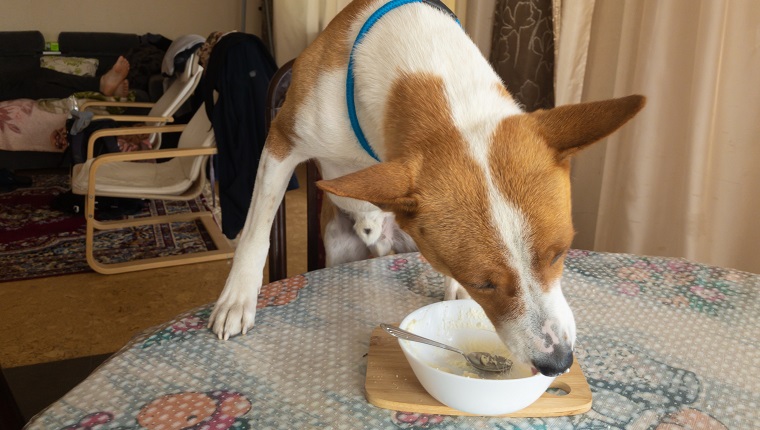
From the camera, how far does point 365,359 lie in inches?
34.9

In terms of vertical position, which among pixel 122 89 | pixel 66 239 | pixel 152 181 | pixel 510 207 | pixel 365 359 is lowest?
pixel 66 239

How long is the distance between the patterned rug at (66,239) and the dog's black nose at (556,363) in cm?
289

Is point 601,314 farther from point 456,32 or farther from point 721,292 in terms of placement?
point 456,32

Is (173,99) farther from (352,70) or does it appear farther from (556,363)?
(556,363)

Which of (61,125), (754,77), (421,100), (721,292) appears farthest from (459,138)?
(61,125)

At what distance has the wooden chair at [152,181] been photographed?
300 centimetres

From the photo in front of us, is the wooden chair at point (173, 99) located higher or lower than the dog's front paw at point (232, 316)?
higher

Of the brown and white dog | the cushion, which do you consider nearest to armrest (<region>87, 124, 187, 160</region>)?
the brown and white dog

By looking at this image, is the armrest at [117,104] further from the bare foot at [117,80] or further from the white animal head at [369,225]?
the white animal head at [369,225]

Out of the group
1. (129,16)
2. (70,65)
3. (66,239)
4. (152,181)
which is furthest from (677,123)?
(129,16)

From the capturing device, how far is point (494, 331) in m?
0.91

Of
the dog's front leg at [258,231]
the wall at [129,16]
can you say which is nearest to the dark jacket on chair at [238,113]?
the dog's front leg at [258,231]

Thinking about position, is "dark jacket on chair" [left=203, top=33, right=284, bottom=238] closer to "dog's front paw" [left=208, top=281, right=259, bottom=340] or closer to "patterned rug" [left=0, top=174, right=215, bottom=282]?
"patterned rug" [left=0, top=174, right=215, bottom=282]

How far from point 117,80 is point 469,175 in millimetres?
5404
